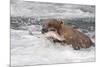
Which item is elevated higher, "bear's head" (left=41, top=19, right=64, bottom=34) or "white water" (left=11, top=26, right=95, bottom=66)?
"bear's head" (left=41, top=19, right=64, bottom=34)

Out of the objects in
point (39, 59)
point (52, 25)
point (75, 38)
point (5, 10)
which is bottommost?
point (39, 59)

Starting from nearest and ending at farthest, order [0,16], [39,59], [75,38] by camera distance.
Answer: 1. [0,16]
2. [39,59]
3. [75,38]

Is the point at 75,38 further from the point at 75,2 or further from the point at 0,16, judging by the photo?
the point at 0,16

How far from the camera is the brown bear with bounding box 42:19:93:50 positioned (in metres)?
2.70

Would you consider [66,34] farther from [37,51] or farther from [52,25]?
[37,51]

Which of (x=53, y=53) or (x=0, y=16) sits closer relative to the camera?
(x=0, y=16)

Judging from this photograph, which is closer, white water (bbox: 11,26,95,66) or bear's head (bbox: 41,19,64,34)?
white water (bbox: 11,26,95,66)

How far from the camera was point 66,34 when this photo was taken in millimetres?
2789

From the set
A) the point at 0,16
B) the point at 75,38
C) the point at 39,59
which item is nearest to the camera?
the point at 0,16

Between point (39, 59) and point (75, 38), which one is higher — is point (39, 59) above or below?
below

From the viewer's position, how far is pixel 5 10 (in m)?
2.48

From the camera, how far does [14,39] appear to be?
252cm
